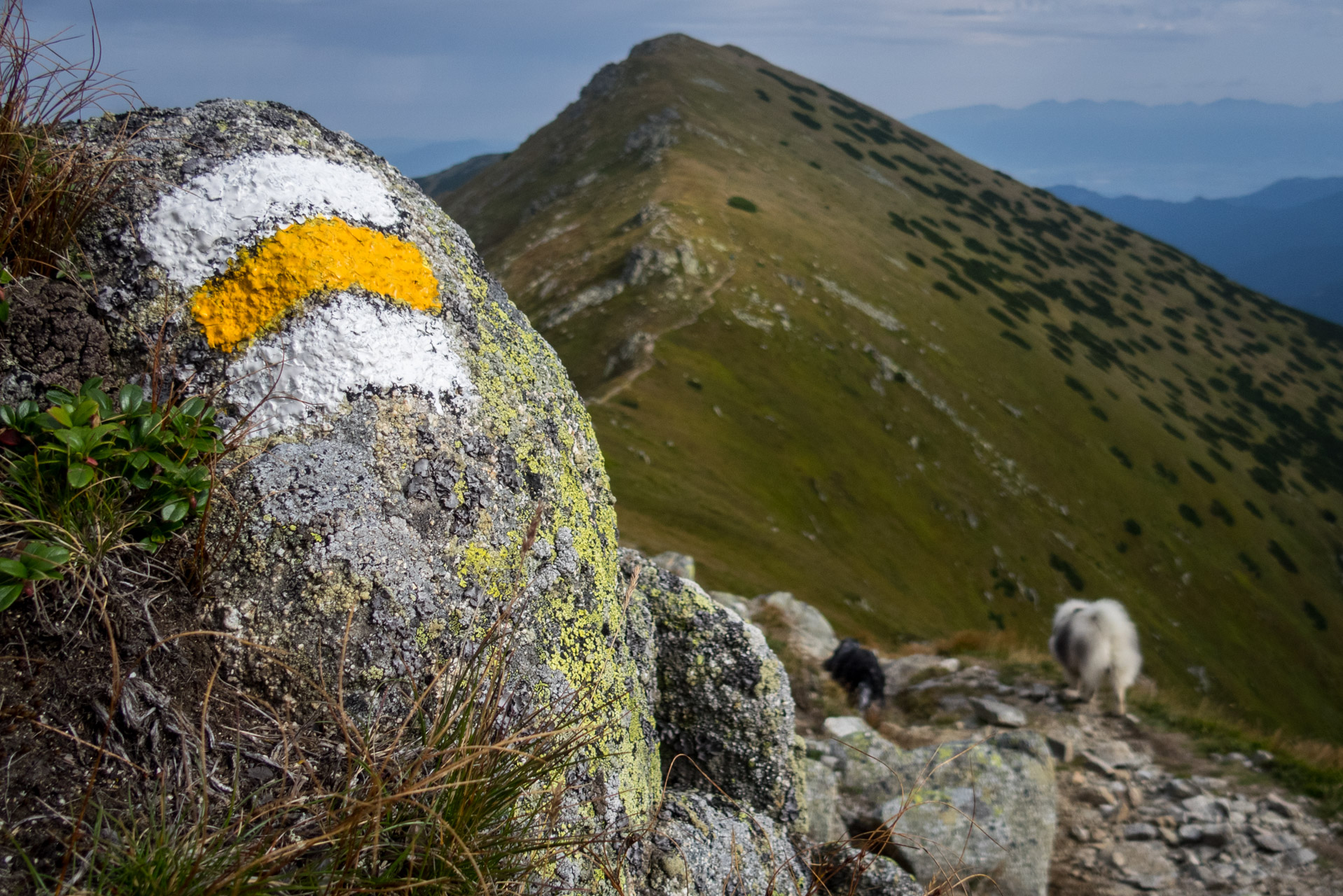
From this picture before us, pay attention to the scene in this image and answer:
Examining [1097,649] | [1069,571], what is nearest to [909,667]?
[1097,649]

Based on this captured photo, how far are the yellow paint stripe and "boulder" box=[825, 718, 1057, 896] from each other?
6979 millimetres

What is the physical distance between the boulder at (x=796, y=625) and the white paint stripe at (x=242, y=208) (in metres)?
15.4

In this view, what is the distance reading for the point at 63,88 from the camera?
377 cm

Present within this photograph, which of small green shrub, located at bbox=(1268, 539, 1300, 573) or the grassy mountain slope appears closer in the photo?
the grassy mountain slope

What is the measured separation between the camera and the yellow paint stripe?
3711 mm

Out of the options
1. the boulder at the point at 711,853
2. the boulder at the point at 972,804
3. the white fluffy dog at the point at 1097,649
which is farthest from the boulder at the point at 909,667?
the boulder at the point at 711,853

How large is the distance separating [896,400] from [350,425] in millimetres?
61269

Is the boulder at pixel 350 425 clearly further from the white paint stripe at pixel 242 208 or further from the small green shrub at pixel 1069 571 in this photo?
the small green shrub at pixel 1069 571

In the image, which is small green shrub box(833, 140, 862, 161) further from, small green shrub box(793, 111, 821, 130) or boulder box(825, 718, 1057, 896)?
boulder box(825, 718, 1057, 896)

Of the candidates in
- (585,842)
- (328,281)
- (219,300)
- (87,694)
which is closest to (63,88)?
(219,300)

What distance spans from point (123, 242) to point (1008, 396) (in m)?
79.0

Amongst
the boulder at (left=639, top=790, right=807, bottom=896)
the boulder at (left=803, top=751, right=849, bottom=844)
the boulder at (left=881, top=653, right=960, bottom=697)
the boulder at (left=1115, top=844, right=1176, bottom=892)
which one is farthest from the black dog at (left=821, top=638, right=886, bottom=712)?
the boulder at (left=639, top=790, right=807, bottom=896)

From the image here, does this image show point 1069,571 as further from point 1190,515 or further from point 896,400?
point 1190,515

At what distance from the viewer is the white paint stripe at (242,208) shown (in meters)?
3.73
